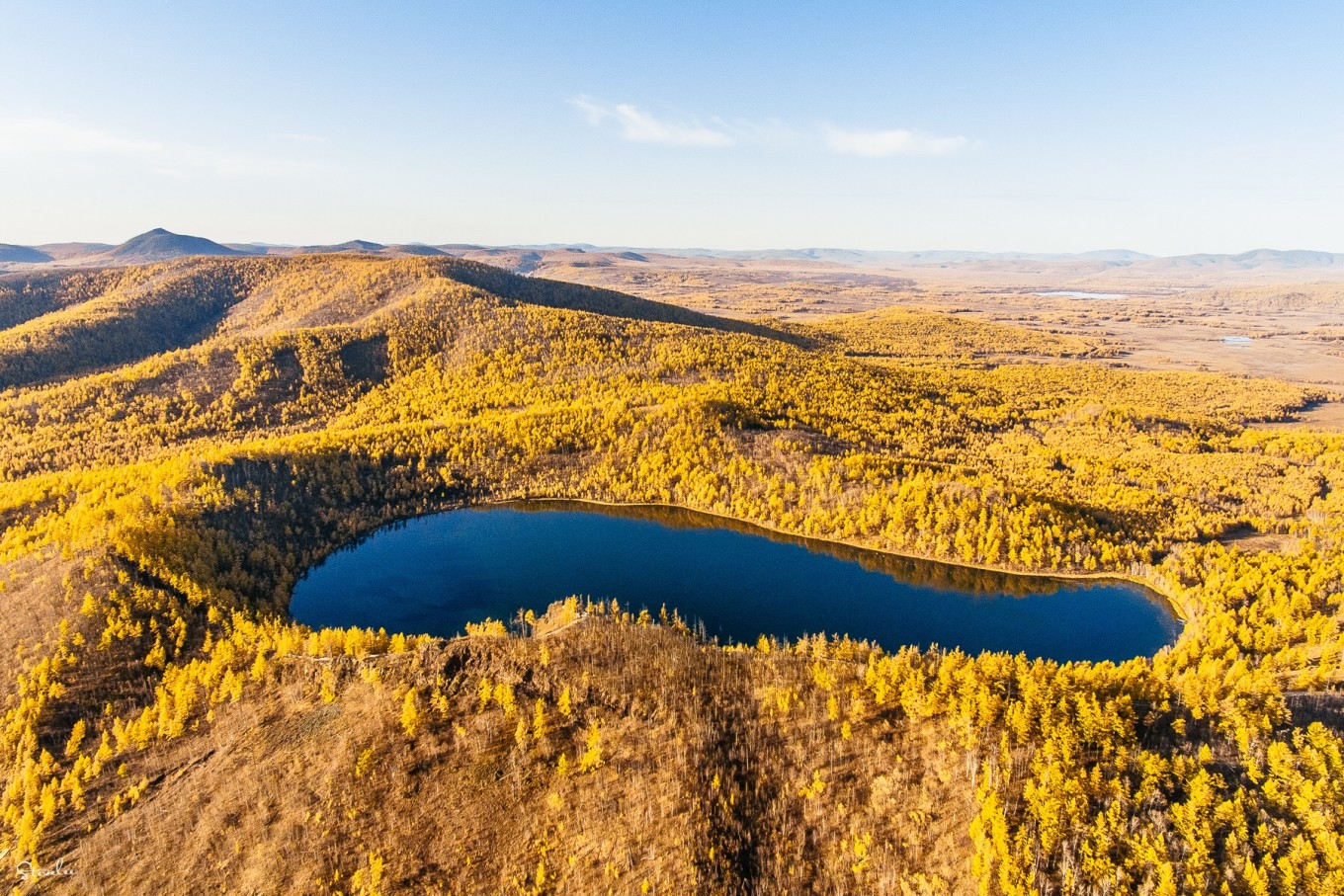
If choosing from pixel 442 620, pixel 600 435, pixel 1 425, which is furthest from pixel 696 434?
pixel 1 425

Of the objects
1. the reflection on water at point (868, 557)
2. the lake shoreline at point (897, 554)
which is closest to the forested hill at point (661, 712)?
the lake shoreline at point (897, 554)

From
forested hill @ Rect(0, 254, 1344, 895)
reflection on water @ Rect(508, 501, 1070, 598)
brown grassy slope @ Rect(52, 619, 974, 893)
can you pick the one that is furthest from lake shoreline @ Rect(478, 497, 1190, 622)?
brown grassy slope @ Rect(52, 619, 974, 893)

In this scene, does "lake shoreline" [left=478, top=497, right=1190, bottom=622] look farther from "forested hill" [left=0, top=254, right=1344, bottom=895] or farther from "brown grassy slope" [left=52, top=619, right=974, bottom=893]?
"brown grassy slope" [left=52, top=619, right=974, bottom=893]

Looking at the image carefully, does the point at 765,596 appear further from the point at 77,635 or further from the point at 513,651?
the point at 77,635

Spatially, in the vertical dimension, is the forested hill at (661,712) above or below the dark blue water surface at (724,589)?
above

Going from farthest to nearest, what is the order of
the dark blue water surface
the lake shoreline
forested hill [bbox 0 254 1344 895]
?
the lake shoreline → the dark blue water surface → forested hill [bbox 0 254 1344 895]

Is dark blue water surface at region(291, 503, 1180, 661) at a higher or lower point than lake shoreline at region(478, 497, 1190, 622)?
lower

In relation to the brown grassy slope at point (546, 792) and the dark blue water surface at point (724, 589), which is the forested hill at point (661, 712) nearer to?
the brown grassy slope at point (546, 792)

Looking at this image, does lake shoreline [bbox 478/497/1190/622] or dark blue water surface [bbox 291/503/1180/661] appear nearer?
dark blue water surface [bbox 291/503/1180/661]

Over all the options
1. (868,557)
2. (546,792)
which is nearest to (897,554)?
(868,557)
